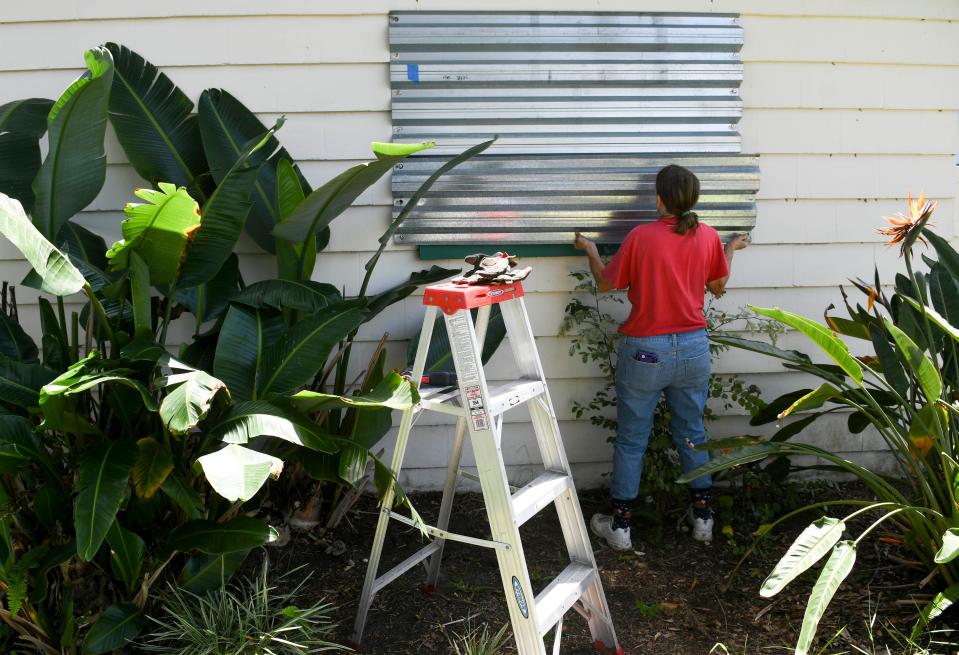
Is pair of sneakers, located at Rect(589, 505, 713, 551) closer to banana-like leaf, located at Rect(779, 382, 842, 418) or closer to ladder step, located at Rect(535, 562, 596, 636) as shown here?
ladder step, located at Rect(535, 562, 596, 636)

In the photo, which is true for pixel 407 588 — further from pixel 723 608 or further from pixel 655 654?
pixel 723 608

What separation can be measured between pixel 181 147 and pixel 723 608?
10.7ft

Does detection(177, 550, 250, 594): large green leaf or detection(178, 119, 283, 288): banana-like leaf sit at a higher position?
detection(178, 119, 283, 288): banana-like leaf

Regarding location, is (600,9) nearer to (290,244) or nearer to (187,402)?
(290,244)

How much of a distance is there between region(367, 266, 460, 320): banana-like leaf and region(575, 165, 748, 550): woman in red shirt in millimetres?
744

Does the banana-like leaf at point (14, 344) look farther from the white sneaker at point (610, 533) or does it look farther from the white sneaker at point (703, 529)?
the white sneaker at point (703, 529)

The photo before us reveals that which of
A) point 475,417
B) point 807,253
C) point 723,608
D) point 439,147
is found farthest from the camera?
point 807,253

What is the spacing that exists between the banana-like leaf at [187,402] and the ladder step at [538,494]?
110cm

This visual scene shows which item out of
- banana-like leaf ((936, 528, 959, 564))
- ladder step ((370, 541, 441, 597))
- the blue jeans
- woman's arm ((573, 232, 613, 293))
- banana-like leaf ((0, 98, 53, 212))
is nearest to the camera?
banana-like leaf ((936, 528, 959, 564))

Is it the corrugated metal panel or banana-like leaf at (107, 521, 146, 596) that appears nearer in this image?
banana-like leaf at (107, 521, 146, 596)

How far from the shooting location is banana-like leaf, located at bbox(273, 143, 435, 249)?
3.21m

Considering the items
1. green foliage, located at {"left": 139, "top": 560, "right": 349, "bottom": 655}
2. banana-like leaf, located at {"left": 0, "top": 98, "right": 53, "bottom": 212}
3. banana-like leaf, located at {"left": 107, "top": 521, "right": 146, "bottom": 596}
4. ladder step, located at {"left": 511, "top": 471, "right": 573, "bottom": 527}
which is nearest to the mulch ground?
green foliage, located at {"left": 139, "top": 560, "right": 349, "bottom": 655}

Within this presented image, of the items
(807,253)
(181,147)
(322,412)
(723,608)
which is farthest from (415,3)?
(723,608)

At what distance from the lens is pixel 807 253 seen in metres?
4.47
